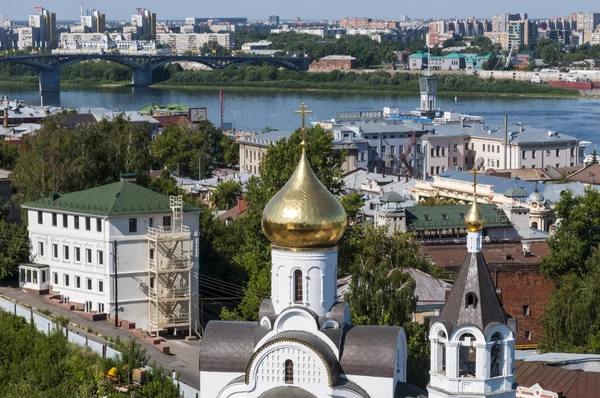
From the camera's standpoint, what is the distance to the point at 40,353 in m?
13.6

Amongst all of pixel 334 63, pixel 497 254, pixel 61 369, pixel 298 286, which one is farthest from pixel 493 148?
pixel 334 63

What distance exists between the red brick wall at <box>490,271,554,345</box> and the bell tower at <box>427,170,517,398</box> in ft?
25.7

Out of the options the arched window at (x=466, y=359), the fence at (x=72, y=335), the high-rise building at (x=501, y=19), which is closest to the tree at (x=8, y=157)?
the fence at (x=72, y=335)

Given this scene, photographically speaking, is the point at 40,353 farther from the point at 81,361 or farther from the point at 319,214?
the point at 319,214

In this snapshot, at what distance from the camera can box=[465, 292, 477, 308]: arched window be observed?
9.74 metres

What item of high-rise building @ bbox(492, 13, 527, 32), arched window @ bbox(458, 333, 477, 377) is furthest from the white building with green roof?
high-rise building @ bbox(492, 13, 527, 32)

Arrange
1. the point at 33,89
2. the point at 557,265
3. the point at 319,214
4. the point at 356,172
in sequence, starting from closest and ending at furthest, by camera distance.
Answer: the point at 319,214
the point at 557,265
the point at 356,172
the point at 33,89

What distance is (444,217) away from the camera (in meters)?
24.2

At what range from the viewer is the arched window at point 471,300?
974 centimetres

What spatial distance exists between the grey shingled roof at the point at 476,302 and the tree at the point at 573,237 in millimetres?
8908

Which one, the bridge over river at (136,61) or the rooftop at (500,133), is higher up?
the rooftop at (500,133)

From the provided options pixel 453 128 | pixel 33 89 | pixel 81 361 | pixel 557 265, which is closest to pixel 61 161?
pixel 557 265

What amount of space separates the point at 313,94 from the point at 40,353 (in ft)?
235

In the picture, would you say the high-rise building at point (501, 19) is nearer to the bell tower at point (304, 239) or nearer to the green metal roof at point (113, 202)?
the green metal roof at point (113, 202)
